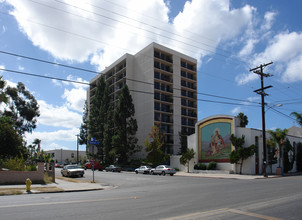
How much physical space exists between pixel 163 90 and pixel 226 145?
89.4ft

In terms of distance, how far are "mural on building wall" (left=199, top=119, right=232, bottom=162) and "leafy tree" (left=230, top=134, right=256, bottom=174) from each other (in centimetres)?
174

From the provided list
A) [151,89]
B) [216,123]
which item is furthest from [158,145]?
[151,89]

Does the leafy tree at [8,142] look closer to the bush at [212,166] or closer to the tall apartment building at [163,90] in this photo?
the bush at [212,166]

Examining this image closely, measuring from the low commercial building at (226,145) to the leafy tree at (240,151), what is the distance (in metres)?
Result: 0.85

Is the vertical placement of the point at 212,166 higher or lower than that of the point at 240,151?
lower

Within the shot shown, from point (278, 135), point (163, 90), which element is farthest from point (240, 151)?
point (163, 90)

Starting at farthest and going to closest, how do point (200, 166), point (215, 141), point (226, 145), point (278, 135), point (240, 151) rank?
point (200, 166) < point (215, 141) < point (226, 145) < point (278, 135) < point (240, 151)

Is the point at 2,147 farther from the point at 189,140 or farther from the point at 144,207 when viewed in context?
the point at 189,140

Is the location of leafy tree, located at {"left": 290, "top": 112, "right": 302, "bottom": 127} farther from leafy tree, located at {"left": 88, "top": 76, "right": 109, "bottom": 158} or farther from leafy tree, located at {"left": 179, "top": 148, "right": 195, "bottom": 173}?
leafy tree, located at {"left": 88, "top": 76, "right": 109, "bottom": 158}

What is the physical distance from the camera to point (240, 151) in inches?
1374

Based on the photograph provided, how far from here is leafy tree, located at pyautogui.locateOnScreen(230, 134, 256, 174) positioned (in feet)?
113

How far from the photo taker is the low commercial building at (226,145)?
36.0 metres

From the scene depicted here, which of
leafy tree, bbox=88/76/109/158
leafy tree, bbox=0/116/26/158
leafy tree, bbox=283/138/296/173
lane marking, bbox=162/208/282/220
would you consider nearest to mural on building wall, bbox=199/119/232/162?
leafy tree, bbox=283/138/296/173

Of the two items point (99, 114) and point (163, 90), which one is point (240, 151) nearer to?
point (163, 90)
